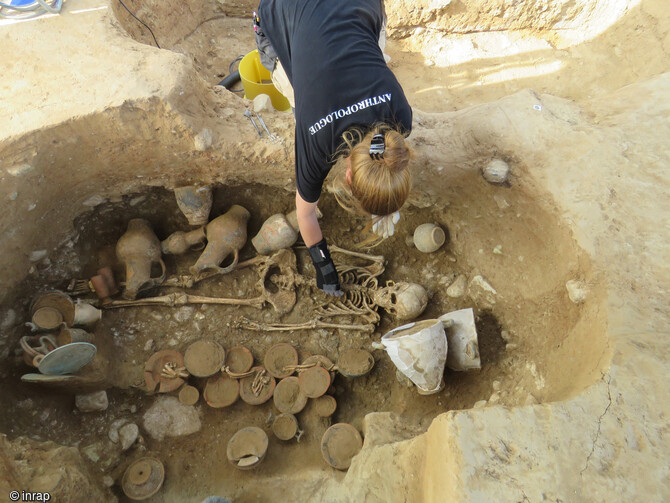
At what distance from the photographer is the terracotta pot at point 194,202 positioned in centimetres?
326

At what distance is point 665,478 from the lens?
65.1 inches

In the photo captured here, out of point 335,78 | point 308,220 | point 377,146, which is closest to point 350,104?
point 335,78

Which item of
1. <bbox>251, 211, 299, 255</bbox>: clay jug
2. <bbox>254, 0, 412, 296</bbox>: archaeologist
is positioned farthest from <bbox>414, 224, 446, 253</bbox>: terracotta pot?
<bbox>254, 0, 412, 296</bbox>: archaeologist

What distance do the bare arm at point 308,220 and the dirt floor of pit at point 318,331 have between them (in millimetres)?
674

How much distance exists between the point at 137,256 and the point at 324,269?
59.4 inches

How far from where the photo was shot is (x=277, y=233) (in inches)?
133

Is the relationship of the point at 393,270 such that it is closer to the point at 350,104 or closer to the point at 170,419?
the point at 350,104

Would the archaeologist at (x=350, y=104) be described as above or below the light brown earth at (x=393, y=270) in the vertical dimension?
above

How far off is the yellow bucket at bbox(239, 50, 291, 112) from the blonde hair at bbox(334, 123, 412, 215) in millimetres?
2267

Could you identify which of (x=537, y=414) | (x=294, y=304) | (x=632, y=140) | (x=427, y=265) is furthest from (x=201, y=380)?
(x=632, y=140)

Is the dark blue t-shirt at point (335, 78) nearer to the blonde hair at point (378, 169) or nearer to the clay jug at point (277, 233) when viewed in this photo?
the blonde hair at point (378, 169)

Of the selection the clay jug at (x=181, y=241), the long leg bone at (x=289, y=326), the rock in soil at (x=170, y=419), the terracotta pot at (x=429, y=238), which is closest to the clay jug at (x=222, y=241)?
the clay jug at (x=181, y=241)

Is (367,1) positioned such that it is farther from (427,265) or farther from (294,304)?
(294,304)

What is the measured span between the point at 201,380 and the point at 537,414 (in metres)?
2.44
